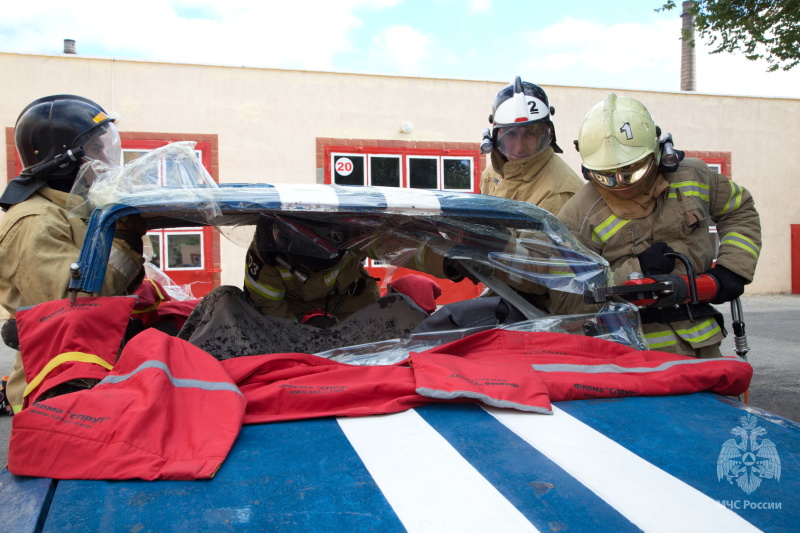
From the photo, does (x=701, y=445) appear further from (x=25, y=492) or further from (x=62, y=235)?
(x=62, y=235)

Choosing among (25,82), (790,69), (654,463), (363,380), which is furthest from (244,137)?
(654,463)

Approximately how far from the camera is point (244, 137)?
34.3ft

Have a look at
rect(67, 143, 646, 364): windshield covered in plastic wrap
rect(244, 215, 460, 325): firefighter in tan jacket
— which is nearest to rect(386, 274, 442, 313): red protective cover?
rect(244, 215, 460, 325): firefighter in tan jacket

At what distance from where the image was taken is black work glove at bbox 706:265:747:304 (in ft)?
8.64

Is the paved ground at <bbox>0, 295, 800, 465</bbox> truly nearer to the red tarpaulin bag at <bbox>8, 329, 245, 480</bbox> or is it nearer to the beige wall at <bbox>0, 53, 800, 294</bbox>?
the red tarpaulin bag at <bbox>8, 329, 245, 480</bbox>

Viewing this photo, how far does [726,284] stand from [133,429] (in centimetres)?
225

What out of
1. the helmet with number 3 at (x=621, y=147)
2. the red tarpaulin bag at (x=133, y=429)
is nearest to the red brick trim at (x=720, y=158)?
the helmet with number 3 at (x=621, y=147)

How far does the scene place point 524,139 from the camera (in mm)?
3590

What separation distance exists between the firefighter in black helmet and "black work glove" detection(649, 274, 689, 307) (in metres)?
2.01

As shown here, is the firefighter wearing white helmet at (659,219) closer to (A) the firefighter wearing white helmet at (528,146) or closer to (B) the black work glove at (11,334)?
(A) the firefighter wearing white helmet at (528,146)

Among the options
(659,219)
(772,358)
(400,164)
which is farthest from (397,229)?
(400,164)

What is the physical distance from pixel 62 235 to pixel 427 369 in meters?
1.60

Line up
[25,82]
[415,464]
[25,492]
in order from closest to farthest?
[25,492] < [415,464] < [25,82]

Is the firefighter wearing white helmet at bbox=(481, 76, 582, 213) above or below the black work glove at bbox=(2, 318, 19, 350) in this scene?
above
